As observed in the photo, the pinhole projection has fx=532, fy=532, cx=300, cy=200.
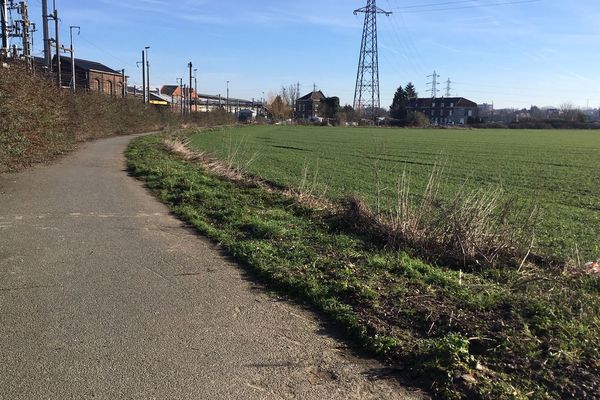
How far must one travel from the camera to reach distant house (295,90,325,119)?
6289 inches

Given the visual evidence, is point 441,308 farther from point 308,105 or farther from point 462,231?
point 308,105

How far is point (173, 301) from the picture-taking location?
5.22 meters

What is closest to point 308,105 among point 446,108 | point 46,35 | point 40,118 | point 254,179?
point 446,108

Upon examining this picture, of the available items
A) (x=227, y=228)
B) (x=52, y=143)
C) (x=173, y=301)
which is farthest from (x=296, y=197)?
(x=52, y=143)

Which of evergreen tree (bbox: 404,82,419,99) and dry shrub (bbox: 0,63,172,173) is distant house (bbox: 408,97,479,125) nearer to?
evergreen tree (bbox: 404,82,419,99)

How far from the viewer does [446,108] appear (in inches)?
6427

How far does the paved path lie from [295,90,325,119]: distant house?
6059 inches

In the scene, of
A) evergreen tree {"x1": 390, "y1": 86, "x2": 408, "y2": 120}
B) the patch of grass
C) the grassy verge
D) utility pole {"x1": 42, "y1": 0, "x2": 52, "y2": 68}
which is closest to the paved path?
the grassy verge

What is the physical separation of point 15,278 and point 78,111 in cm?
→ 2684

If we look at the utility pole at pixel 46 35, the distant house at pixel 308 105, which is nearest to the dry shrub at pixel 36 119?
the utility pole at pixel 46 35

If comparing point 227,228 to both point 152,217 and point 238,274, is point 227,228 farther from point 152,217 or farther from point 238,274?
point 238,274

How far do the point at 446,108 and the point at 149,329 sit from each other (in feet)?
551

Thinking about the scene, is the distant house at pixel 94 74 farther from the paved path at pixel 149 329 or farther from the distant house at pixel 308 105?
the paved path at pixel 149 329

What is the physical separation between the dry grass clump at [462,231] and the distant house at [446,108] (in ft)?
511
